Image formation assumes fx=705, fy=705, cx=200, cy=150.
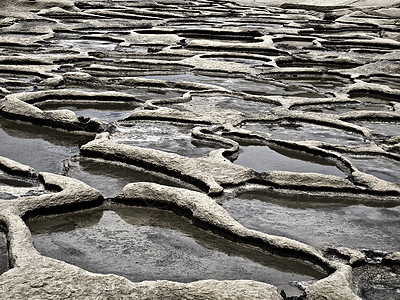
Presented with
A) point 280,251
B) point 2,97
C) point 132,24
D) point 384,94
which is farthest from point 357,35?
point 280,251

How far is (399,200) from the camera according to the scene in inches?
142

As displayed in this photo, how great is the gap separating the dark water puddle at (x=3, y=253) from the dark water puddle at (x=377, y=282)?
128cm

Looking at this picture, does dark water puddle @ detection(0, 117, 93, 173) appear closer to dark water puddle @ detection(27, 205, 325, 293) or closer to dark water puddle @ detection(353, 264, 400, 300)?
dark water puddle @ detection(27, 205, 325, 293)

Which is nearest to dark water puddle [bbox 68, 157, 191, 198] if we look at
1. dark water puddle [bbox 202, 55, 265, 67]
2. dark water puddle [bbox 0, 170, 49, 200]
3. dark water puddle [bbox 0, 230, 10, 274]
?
dark water puddle [bbox 0, 170, 49, 200]

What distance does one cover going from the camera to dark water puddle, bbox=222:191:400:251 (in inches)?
122

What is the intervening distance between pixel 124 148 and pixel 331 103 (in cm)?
261

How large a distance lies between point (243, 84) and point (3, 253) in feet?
14.8

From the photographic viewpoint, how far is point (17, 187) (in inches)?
135

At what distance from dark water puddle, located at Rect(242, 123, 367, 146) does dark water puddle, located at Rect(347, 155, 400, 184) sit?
38cm

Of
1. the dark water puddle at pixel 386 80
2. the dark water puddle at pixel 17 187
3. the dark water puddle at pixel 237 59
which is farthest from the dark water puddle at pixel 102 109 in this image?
the dark water puddle at pixel 237 59

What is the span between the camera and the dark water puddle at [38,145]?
4.06 m

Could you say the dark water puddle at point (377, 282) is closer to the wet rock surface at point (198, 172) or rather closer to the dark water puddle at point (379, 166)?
the wet rock surface at point (198, 172)

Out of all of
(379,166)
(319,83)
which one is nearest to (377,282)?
(379,166)

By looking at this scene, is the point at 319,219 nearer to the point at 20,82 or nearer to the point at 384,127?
the point at 384,127
